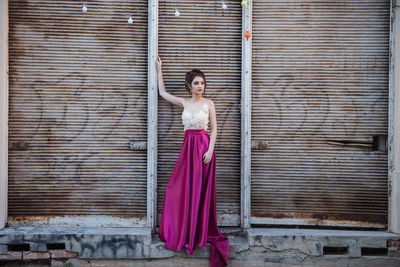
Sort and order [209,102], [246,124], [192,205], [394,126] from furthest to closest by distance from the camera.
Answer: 1. [246,124]
2. [394,126]
3. [209,102]
4. [192,205]

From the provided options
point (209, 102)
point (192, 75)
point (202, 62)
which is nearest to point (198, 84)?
point (192, 75)

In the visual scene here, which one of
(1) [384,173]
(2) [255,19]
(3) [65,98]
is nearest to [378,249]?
(1) [384,173]

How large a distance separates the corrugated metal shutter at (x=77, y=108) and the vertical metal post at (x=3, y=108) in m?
0.08

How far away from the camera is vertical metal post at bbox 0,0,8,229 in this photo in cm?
421

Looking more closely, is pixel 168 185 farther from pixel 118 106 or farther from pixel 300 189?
pixel 300 189

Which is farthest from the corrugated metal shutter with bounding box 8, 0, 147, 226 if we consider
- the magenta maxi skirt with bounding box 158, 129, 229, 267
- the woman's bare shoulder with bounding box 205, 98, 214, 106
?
the woman's bare shoulder with bounding box 205, 98, 214, 106

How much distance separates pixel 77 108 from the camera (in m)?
4.40

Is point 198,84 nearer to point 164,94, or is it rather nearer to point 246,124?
Answer: point 164,94

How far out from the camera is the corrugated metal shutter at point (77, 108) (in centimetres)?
436

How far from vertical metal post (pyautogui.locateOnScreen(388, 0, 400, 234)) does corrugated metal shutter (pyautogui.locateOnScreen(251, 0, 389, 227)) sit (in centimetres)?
14

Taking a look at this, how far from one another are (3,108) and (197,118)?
234 centimetres

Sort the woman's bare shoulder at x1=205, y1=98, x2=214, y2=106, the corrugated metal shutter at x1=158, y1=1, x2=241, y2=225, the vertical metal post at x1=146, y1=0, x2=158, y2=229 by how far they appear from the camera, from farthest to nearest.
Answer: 1. the corrugated metal shutter at x1=158, y1=1, x2=241, y2=225
2. the vertical metal post at x1=146, y1=0, x2=158, y2=229
3. the woman's bare shoulder at x1=205, y1=98, x2=214, y2=106

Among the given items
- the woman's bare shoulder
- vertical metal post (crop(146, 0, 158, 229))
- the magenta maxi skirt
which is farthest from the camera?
vertical metal post (crop(146, 0, 158, 229))

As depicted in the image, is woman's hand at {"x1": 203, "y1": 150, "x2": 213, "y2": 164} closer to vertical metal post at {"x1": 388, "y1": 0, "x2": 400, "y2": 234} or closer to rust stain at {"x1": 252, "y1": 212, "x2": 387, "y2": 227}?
rust stain at {"x1": 252, "y1": 212, "x2": 387, "y2": 227}
